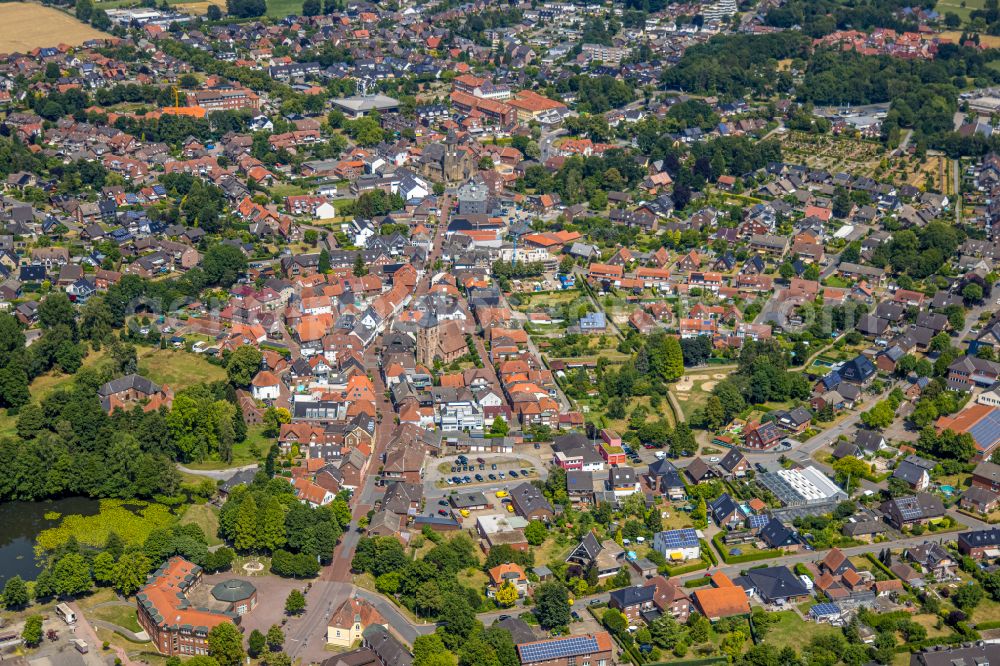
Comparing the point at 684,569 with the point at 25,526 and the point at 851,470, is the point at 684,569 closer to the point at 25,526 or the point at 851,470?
the point at 851,470

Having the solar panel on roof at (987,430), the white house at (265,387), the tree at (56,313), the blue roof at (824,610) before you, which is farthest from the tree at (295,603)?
the solar panel on roof at (987,430)

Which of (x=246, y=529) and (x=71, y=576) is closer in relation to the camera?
(x=71, y=576)

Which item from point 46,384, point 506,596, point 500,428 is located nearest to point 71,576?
point 506,596

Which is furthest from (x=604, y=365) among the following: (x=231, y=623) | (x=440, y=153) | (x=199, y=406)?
(x=440, y=153)

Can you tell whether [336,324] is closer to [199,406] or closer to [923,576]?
[199,406]

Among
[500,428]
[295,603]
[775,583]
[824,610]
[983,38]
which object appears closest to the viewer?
[295,603]

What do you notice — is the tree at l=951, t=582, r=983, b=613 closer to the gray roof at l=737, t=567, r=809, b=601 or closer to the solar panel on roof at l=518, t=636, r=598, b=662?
the gray roof at l=737, t=567, r=809, b=601
